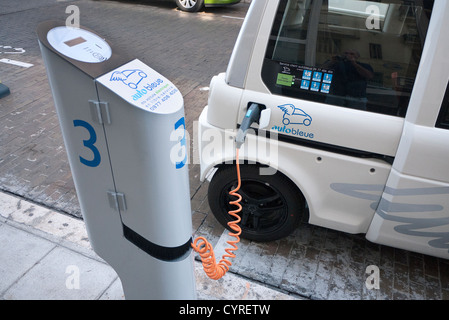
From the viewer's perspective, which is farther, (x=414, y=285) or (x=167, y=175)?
(x=414, y=285)

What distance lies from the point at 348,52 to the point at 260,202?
1.28 m

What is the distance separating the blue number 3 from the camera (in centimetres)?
152

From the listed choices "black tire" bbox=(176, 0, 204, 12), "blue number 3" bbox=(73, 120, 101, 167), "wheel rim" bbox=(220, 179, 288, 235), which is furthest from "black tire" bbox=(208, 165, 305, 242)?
"black tire" bbox=(176, 0, 204, 12)

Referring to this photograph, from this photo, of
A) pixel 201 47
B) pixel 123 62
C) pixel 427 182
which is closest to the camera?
pixel 123 62

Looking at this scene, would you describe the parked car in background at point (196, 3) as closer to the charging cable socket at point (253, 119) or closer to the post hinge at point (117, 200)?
the charging cable socket at point (253, 119)

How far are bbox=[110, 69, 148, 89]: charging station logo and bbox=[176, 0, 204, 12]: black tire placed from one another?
33.8 feet

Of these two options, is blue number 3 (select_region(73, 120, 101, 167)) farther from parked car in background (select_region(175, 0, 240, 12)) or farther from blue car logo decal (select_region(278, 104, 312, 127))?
parked car in background (select_region(175, 0, 240, 12))

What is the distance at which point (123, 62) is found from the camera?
4.91 feet

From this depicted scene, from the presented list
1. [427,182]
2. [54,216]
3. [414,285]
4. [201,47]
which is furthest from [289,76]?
[201,47]

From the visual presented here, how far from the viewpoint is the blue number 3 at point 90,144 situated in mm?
1517

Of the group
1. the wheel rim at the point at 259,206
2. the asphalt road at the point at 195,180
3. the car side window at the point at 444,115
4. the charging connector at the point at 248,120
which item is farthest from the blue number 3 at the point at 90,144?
the car side window at the point at 444,115

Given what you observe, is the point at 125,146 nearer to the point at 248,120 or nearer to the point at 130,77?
the point at 130,77
